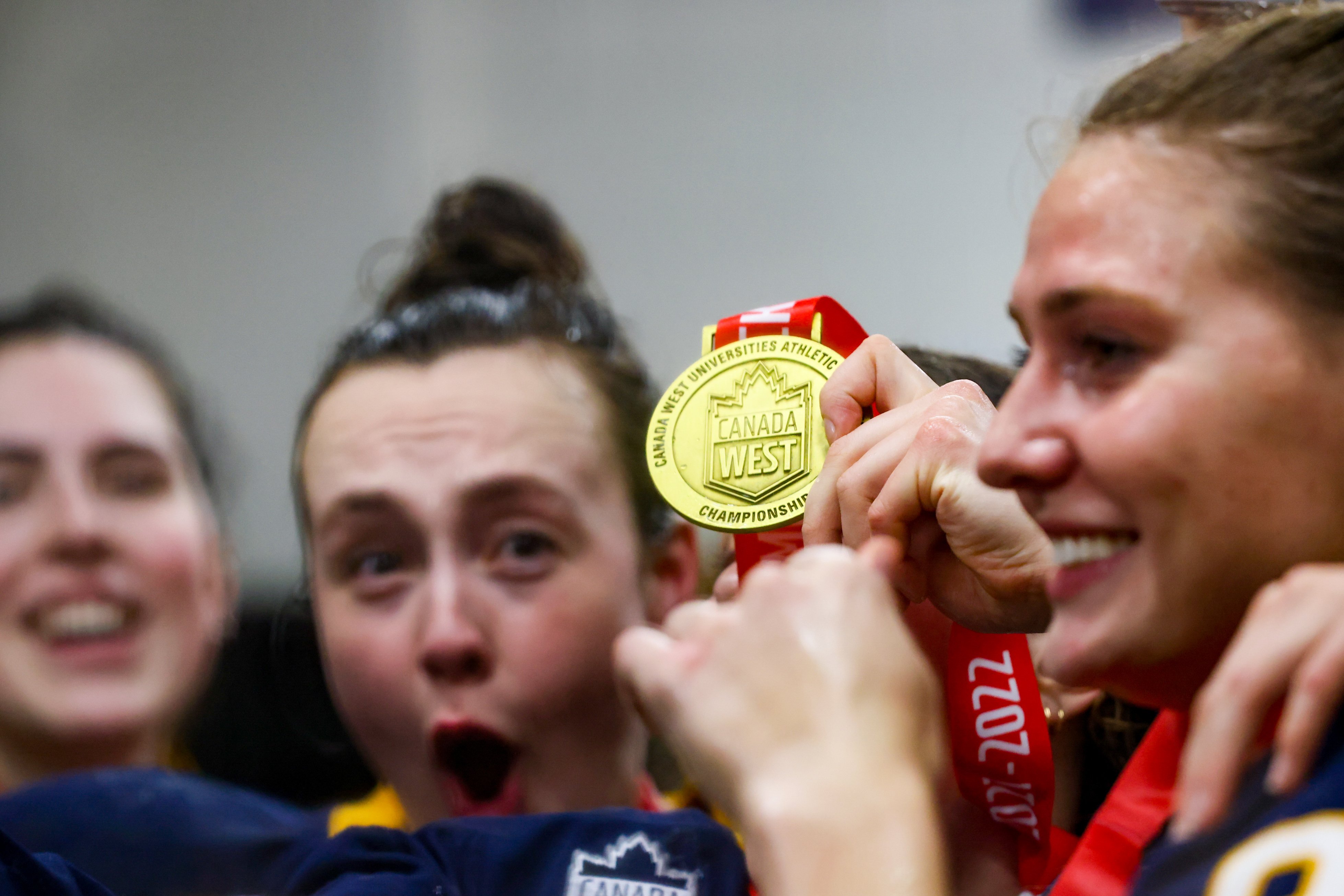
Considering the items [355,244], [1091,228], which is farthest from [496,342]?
[1091,228]

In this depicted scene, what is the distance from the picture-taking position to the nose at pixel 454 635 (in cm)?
102

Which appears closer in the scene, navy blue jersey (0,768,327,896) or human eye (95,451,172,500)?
navy blue jersey (0,768,327,896)

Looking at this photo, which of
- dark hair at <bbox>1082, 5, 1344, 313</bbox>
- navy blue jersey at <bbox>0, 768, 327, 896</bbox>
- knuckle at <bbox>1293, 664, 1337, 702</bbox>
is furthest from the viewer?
navy blue jersey at <bbox>0, 768, 327, 896</bbox>

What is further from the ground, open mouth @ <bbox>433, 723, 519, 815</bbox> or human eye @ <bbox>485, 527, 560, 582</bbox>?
human eye @ <bbox>485, 527, 560, 582</bbox>

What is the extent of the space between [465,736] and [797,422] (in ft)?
1.33

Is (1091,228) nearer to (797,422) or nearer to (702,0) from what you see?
(797,422)

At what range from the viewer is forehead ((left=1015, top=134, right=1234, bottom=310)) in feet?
2.13

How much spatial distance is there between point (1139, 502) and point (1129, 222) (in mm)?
153

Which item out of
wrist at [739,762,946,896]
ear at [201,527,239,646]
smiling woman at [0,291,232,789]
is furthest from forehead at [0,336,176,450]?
wrist at [739,762,946,896]

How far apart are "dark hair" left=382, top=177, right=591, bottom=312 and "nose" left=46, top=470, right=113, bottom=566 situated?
12.7 inches

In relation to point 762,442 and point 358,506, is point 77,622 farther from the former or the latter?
point 762,442

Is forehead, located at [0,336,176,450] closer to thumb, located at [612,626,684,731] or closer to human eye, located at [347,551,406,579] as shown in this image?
human eye, located at [347,551,406,579]

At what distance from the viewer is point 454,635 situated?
1021 mm

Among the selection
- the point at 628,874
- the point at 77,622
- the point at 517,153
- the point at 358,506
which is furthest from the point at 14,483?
the point at 628,874
